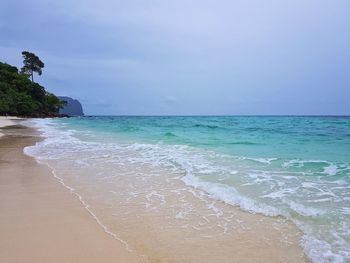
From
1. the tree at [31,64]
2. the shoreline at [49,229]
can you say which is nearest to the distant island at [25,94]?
the tree at [31,64]

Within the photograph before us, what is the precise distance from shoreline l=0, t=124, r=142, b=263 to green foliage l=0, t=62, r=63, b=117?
5323 cm

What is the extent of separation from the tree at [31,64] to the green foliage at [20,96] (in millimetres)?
5211

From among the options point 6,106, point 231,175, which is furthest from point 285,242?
point 6,106

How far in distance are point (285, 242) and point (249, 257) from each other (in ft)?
2.29

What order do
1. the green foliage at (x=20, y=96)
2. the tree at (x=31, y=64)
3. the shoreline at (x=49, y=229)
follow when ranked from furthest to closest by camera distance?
the tree at (x=31, y=64)
the green foliage at (x=20, y=96)
the shoreline at (x=49, y=229)

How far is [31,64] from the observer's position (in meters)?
74.6

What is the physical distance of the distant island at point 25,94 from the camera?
189ft

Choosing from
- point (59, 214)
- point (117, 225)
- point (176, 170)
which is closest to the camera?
point (117, 225)

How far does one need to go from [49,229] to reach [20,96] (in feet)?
207

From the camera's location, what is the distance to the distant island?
57.5 meters

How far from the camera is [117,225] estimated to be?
457cm

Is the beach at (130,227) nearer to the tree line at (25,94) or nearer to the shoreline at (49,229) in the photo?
the shoreline at (49,229)

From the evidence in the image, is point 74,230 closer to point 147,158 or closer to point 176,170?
point 176,170

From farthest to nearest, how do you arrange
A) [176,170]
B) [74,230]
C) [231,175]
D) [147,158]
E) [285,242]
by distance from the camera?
[147,158]
[176,170]
[231,175]
[74,230]
[285,242]
